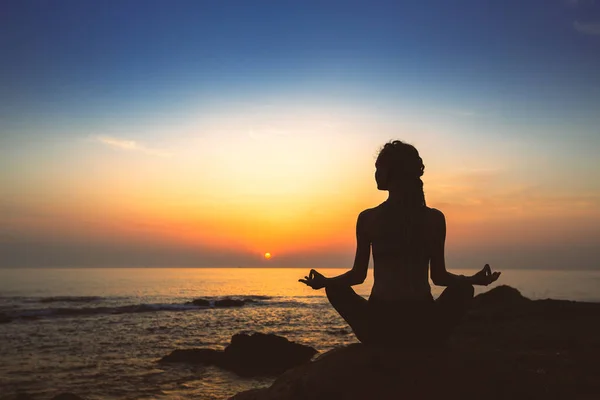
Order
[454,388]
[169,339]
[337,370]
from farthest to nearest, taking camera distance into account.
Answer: [169,339]
[337,370]
[454,388]

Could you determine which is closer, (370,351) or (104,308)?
(370,351)

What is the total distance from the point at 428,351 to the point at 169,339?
2214 cm

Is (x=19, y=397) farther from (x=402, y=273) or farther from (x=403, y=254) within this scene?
(x=403, y=254)

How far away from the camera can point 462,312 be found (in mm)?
5465

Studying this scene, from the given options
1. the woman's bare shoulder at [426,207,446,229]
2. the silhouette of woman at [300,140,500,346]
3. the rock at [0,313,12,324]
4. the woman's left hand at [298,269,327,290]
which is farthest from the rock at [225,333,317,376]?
the rock at [0,313,12,324]

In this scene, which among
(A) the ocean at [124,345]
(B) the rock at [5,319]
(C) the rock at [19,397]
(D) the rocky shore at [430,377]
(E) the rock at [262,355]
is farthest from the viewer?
(B) the rock at [5,319]

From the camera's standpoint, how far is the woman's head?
18.0ft

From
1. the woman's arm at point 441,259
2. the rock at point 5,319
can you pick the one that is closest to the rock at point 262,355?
the woman's arm at point 441,259

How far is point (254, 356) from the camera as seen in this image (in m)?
17.0

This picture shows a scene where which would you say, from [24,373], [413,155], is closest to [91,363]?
[24,373]

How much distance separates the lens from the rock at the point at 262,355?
1667cm

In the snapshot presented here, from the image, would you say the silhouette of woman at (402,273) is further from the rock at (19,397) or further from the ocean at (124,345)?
the rock at (19,397)

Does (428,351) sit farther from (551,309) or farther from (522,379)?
(551,309)

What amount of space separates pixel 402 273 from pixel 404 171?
1202 mm
